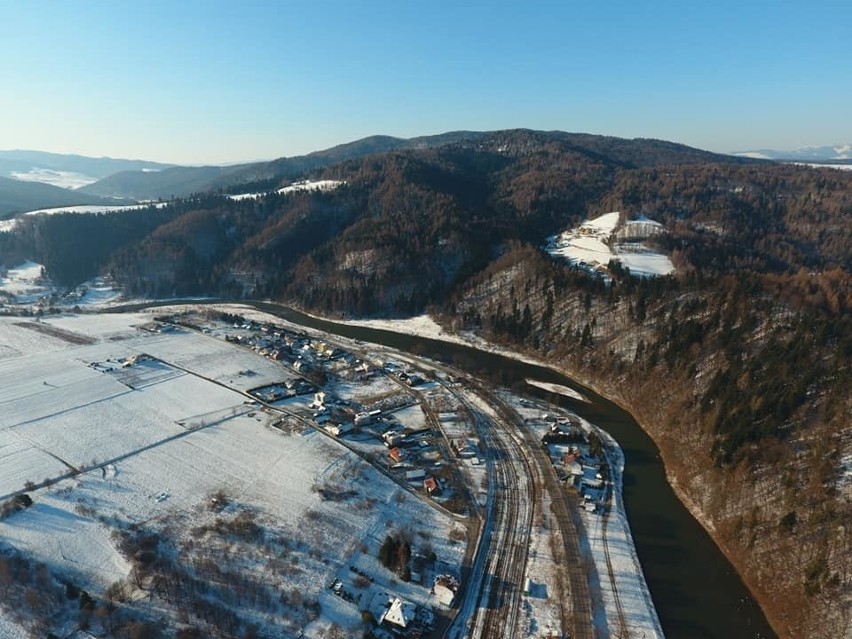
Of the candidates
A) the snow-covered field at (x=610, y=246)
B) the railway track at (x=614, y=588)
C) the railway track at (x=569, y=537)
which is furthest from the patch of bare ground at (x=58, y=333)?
the snow-covered field at (x=610, y=246)

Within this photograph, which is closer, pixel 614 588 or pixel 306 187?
pixel 614 588

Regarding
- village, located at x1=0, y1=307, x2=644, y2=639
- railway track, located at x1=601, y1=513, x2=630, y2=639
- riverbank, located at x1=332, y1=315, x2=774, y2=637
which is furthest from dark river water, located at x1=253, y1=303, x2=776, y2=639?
village, located at x1=0, y1=307, x2=644, y2=639

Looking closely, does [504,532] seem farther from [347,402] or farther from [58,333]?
[58,333]

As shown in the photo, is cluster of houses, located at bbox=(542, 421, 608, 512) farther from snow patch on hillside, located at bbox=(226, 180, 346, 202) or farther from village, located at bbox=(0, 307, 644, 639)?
snow patch on hillside, located at bbox=(226, 180, 346, 202)

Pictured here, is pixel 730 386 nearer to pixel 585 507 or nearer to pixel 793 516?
pixel 793 516

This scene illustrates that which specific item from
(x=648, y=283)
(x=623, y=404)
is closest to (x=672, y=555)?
(x=623, y=404)

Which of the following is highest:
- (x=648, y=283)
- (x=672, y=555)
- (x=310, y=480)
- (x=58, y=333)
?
(x=648, y=283)

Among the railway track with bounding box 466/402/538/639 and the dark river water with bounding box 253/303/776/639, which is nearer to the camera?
the railway track with bounding box 466/402/538/639

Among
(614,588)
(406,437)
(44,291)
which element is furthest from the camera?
A: (44,291)

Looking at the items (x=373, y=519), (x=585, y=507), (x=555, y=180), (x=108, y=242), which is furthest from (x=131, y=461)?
(x=555, y=180)
